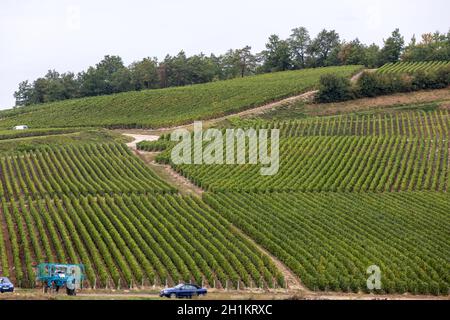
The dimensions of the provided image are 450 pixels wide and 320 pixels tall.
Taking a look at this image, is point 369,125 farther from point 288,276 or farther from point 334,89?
point 288,276

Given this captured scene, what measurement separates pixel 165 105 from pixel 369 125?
26.1m

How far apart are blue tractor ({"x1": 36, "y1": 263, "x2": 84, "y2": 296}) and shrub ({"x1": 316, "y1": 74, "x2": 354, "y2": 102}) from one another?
53631mm

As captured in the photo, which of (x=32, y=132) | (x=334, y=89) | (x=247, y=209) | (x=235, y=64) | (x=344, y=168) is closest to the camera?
(x=247, y=209)

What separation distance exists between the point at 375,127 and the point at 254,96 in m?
20.0

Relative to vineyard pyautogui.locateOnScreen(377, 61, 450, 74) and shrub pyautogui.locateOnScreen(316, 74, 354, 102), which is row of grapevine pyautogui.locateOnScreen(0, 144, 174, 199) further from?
vineyard pyautogui.locateOnScreen(377, 61, 450, 74)

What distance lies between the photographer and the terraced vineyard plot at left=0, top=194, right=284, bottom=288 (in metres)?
34.8

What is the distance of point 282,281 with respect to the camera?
3447 cm

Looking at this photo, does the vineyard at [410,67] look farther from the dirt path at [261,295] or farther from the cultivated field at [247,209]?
the dirt path at [261,295]

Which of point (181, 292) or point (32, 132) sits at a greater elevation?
point (32, 132)

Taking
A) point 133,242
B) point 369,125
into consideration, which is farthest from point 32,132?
point 133,242

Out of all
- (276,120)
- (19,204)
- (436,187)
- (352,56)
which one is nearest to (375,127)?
(276,120)

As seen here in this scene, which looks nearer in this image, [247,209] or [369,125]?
[247,209]

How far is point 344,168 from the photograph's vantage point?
54.8m

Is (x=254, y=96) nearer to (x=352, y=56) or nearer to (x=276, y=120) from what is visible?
(x=276, y=120)
